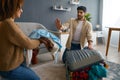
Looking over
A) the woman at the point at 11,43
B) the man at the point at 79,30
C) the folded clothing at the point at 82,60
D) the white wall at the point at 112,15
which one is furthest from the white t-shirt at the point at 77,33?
the white wall at the point at 112,15

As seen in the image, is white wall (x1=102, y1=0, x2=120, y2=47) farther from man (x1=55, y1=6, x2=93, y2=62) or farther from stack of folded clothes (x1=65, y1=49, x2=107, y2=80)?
stack of folded clothes (x1=65, y1=49, x2=107, y2=80)

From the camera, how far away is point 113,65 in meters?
3.04

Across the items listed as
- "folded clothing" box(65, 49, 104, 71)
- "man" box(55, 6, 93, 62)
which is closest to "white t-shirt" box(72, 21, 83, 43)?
"man" box(55, 6, 93, 62)

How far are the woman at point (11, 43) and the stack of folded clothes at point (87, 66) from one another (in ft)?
2.96

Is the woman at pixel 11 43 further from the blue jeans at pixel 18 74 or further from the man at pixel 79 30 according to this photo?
the man at pixel 79 30

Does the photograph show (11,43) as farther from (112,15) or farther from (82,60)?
(112,15)

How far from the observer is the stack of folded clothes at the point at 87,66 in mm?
1779

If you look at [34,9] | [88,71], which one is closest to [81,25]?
[88,71]

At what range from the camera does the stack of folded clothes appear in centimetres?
178

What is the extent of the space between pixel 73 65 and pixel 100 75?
13.9 inches

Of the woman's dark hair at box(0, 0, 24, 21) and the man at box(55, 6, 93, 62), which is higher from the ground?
the woman's dark hair at box(0, 0, 24, 21)

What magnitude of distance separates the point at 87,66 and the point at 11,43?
112 cm

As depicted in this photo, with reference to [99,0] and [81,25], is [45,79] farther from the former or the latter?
[99,0]

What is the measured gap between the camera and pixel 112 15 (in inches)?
201
